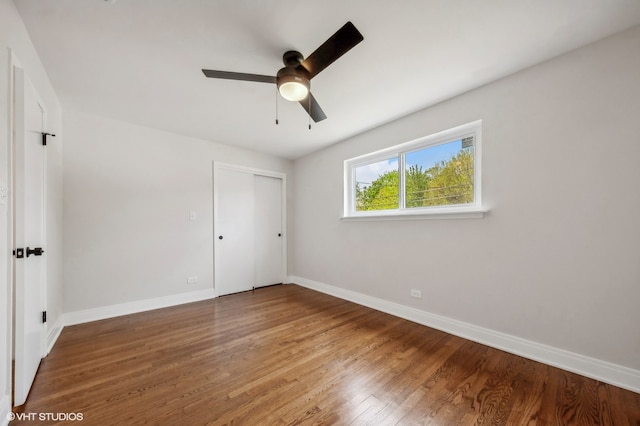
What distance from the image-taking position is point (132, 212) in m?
3.11

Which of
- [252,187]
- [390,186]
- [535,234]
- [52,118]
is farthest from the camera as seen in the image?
[252,187]

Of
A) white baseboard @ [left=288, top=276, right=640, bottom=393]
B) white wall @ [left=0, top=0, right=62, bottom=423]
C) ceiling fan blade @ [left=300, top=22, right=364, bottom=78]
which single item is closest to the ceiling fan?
ceiling fan blade @ [left=300, top=22, right=364, bottom=78]

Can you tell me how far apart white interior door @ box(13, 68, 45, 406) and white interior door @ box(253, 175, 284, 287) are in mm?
2664

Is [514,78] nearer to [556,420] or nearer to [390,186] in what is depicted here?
[390,186]

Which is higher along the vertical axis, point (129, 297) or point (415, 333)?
point (129, 297)

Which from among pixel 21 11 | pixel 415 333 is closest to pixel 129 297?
pixel 21 11

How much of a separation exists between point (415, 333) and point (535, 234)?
1436 millimetres

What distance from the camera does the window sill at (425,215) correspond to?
2.34 metres

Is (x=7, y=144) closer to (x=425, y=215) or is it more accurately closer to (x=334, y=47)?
(x=334, y=47)

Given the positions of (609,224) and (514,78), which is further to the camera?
(514,78)

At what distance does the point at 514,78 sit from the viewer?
6.97 feet

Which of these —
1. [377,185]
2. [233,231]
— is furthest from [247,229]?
[377,185]

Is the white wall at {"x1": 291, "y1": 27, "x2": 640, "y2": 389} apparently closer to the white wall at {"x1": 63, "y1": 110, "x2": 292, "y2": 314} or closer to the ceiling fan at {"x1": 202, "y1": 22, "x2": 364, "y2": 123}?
the ceiling fan at {"x1": 202, "y1": 22, "x2": 364, "y2": 123}

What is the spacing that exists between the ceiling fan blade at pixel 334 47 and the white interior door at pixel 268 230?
9.69 ft
